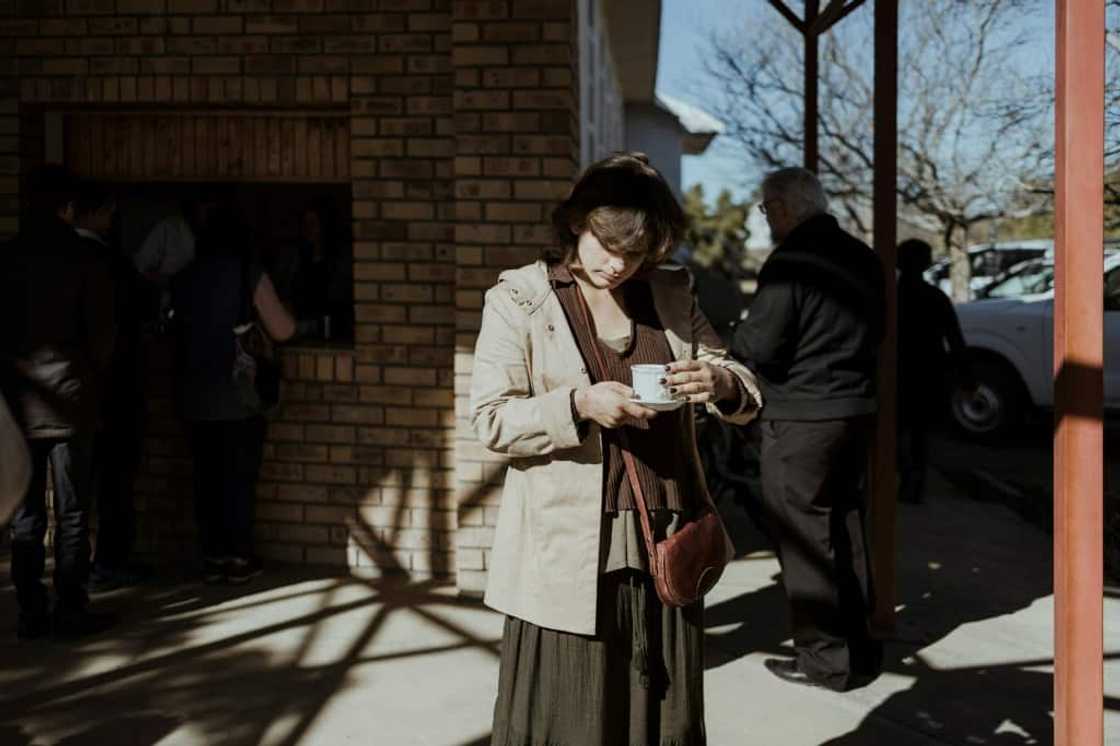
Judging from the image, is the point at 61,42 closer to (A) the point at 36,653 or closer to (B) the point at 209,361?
(B) the point at 209,361

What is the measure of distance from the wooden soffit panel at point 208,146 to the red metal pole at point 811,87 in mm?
2238

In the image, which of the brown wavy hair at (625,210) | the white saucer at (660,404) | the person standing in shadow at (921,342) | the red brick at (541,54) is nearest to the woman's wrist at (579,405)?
the white saucer at (660,404)

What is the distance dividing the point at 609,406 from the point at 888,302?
7.86 ft

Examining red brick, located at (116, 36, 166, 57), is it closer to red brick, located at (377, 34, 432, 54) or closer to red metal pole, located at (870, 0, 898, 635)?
red brick, located at (377, 34, 432, 54)

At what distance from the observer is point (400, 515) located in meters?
→ 5.91

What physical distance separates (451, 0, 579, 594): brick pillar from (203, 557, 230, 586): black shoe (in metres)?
1.24

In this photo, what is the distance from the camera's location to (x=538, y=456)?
288 cm

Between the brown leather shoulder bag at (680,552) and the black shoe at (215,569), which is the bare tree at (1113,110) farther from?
the black shoe at (215,569)

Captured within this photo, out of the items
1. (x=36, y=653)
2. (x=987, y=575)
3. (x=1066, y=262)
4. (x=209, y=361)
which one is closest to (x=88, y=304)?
(x=209, y=361)

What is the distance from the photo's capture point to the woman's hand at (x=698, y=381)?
2.73m

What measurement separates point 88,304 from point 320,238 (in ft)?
6.15

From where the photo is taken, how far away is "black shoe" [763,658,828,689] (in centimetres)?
459

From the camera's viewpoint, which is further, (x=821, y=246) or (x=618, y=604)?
(x=821, y=246)

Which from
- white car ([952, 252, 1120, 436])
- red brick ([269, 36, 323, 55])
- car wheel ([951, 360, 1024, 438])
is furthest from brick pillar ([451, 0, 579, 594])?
car wheel ([951, 360, 1024, 438])
